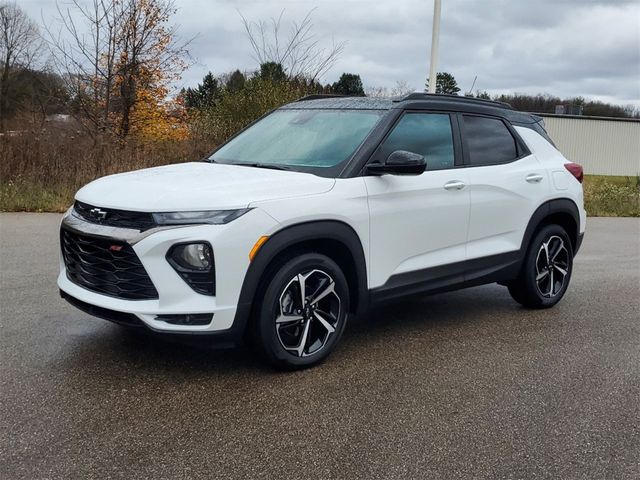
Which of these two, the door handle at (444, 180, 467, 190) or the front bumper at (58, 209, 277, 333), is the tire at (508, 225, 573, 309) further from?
the front bumper at (58, 209, 277, 333)

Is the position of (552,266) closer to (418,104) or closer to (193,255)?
(418,104)

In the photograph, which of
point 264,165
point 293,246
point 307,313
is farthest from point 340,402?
point 264,165

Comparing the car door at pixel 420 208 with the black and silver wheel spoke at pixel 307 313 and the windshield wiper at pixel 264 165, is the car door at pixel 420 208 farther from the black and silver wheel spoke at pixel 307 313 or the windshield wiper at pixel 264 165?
the windshield wiper at pixel 264 165

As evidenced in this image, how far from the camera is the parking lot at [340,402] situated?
3031 millimetres

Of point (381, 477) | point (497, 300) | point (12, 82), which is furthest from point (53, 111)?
point (12, 82)

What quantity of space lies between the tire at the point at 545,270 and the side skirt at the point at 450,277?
0.18 m

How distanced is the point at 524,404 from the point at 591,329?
1954 millimetres

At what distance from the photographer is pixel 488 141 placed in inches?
211

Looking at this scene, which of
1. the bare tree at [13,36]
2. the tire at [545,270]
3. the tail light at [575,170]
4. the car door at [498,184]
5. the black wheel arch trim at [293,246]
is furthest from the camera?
the bare tree at [13,36]

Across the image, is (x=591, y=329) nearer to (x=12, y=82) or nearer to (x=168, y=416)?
(x=168, y=416)

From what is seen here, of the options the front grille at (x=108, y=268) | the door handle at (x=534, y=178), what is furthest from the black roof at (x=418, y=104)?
the front grille at (x=108, y=268)

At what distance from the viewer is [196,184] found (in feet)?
12.8

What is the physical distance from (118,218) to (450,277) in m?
2.51

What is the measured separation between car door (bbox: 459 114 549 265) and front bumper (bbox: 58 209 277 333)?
6.72 feet
